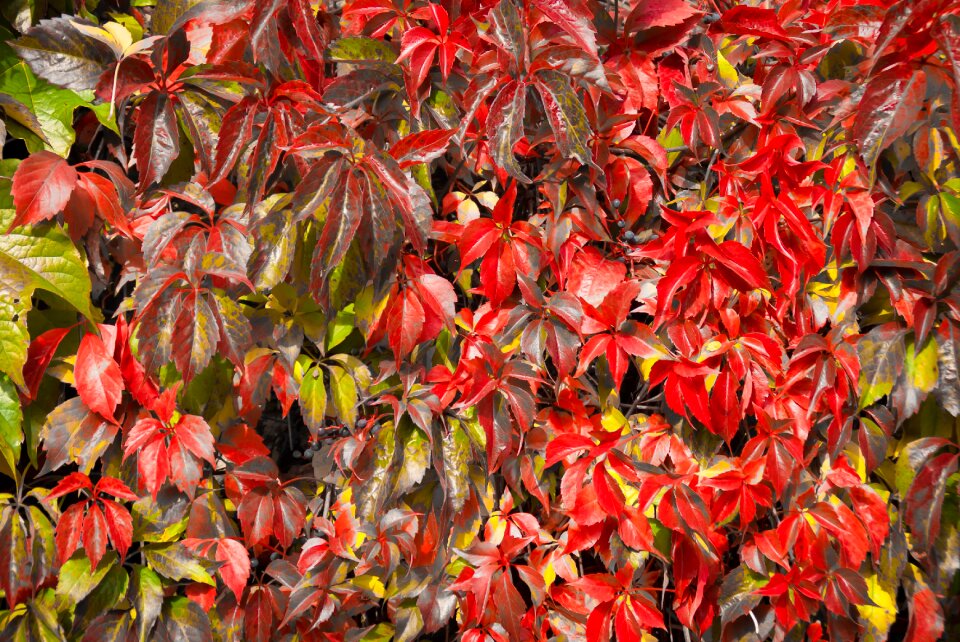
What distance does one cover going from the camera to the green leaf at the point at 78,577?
4.05 feet

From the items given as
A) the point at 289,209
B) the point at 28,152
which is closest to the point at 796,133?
the point at 289,209

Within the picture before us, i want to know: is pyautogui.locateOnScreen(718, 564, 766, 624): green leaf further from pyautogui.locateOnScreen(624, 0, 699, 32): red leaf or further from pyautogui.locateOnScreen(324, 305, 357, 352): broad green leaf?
pyautogui.locateOnScreen(624, 0, 699, 32): red leaf

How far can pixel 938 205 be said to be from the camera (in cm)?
126

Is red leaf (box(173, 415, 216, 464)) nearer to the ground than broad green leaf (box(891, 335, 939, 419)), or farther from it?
nearer to the ground

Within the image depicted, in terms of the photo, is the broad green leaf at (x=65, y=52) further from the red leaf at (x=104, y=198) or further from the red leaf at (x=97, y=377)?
the red leaf at (x=97, y=377)

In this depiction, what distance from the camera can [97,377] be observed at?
1.22 metres

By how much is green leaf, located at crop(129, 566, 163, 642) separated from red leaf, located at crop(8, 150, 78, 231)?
2.01 feet

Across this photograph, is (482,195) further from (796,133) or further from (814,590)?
(814,590)

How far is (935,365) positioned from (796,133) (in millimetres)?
459

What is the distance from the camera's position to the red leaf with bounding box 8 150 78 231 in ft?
3.73

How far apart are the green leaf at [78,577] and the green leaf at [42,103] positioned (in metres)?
0.68

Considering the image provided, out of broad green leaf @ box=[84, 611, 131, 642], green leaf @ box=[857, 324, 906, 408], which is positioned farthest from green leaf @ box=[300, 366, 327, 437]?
green leaf @ box=[857, 324, 906, 408]

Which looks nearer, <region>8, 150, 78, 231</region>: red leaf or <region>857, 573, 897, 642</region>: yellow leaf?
<region>8, 150, 78, 231</region>: red leaf

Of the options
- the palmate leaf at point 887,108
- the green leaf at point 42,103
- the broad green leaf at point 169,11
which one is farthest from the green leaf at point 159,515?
the palmate leaf at point 887,108
